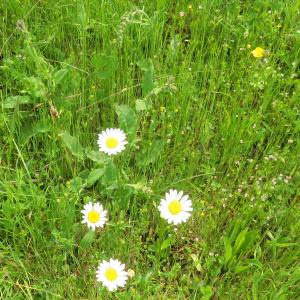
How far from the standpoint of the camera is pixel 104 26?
2182mm

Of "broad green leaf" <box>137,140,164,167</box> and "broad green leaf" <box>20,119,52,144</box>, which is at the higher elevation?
"broad green leaf" <box>20,119,52,144</box>

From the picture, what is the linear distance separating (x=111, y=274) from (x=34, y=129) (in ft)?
2.29

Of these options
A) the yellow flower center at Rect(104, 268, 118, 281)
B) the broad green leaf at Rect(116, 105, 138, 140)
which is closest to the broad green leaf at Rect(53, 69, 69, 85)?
the broad green leaf at Rect(116, 105, 138, 140)

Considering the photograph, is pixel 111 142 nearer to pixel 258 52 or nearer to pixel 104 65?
pixel 104 65

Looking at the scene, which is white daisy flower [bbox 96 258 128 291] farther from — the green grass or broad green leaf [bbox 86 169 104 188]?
broad green leaf [bbox 86 169 104 188]

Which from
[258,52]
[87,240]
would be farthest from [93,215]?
[258,52]

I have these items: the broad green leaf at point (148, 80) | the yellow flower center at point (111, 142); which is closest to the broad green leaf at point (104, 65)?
the broad green leaf at point (148, 80)

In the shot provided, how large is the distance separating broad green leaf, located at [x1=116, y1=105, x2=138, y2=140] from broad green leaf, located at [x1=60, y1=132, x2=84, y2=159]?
0.19m

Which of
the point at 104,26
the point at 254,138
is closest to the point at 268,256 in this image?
the point at 254,138

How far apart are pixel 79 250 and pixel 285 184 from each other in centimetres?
83

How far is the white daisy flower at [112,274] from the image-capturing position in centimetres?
153

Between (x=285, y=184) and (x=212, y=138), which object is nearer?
(x=285, y=184)

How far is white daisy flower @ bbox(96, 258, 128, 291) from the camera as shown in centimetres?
153

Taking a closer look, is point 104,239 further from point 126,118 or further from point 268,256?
point 268,256
